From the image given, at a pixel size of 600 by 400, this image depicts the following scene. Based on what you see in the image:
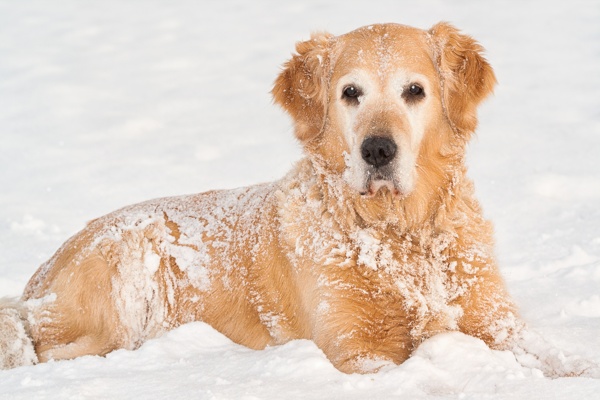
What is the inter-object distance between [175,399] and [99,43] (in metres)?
10.3

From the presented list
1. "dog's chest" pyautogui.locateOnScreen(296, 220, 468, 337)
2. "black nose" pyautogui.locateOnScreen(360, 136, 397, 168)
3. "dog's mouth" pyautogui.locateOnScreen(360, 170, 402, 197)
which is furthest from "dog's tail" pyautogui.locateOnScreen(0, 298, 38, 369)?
"black nose" pyautogui.locateOnScreen(360, 136, 397, 168)

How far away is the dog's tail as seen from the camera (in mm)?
4199

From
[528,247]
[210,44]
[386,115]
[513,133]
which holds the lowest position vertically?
[528,247]

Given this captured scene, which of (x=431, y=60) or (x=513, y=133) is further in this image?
(x=513, y=133)

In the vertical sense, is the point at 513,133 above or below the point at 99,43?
below

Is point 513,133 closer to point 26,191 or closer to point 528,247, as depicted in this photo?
point 528,247

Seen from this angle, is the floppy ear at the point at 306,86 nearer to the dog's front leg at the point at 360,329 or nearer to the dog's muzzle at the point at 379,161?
the dog's muzzle at the point at 379,161

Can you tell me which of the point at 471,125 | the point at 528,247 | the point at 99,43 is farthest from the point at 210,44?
the point at 471,125

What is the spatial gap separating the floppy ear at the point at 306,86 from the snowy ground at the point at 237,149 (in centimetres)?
121

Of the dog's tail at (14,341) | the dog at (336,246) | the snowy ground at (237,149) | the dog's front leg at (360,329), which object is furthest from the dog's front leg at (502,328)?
the dog's tail at (14,341)

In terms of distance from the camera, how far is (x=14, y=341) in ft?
13.9

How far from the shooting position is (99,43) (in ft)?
40.6

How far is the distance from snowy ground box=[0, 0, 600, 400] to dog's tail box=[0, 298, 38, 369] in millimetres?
853

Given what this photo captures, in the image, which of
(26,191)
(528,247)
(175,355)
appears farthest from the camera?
(26,191)
